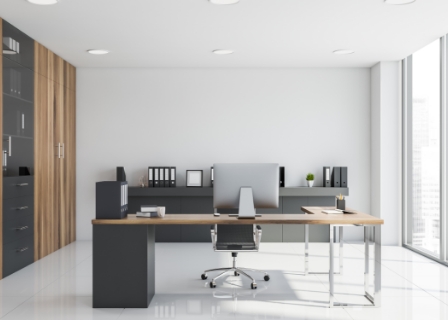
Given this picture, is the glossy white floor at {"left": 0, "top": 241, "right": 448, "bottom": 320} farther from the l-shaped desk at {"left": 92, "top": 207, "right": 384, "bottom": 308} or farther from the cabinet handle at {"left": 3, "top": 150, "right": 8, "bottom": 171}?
the cabinet handle at {"left": 3, "top": 150, "right": 8, "bottom": 171}

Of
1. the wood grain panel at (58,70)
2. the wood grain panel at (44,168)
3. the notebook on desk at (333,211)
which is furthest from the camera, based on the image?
the wood grain panel at (58,70)

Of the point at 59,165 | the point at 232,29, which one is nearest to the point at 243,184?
the point at 232,29

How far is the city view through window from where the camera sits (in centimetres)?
648

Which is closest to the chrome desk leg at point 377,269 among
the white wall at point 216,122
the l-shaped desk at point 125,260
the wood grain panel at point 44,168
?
the l-shaped desk at point 125,260

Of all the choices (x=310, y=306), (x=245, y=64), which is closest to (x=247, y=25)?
(x=245, y=64)

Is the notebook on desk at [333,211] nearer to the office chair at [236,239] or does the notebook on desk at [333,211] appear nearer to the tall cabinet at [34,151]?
the office chair at [236,239]

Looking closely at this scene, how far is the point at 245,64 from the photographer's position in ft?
25.7

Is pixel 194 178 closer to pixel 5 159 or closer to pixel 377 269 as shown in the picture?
pixel 5 159

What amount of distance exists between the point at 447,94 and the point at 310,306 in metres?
3.56

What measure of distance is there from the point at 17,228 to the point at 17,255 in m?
0.34

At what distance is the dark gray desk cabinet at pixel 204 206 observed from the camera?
7.69m

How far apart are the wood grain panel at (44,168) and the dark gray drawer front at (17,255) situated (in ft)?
0.65

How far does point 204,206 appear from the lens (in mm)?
7805

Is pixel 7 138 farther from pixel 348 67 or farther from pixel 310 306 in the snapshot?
pixel 348 67
